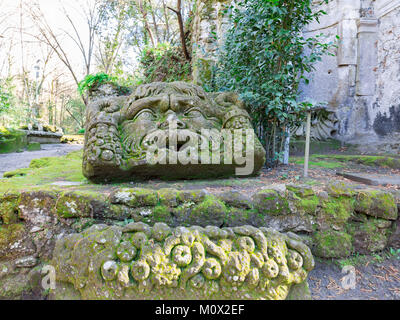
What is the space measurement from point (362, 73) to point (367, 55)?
1.19 feet

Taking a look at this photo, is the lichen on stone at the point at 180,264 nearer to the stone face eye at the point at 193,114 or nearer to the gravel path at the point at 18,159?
the stone face eye at the point at 193,114

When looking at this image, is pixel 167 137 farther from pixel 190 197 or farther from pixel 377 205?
pixel 377 205

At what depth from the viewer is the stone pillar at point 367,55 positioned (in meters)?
4.84

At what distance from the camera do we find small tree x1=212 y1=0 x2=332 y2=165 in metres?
2.91

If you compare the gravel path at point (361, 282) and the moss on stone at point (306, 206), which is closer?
the gravel path at point (361, 282)

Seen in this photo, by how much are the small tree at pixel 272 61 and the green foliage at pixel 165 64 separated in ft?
13.0

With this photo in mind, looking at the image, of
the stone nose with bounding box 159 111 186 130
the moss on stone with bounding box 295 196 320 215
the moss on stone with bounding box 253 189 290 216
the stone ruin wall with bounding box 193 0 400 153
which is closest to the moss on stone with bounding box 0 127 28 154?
the stone ruin wall with bounding box 193 0 400 153

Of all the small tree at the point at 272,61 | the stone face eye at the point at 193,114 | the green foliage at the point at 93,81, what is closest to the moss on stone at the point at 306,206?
the small tree at the point at 272,61

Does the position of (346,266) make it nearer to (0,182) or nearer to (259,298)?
(259,298)

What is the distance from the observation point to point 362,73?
5.00m

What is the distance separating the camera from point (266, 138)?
3.42m

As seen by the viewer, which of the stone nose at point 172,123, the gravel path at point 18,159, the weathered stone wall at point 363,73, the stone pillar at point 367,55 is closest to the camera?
the stone nose at point 172,123

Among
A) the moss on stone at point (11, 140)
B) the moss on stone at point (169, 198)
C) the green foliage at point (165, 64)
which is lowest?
the moss on stone at point (169, 198)

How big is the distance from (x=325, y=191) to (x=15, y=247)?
2454 mm
